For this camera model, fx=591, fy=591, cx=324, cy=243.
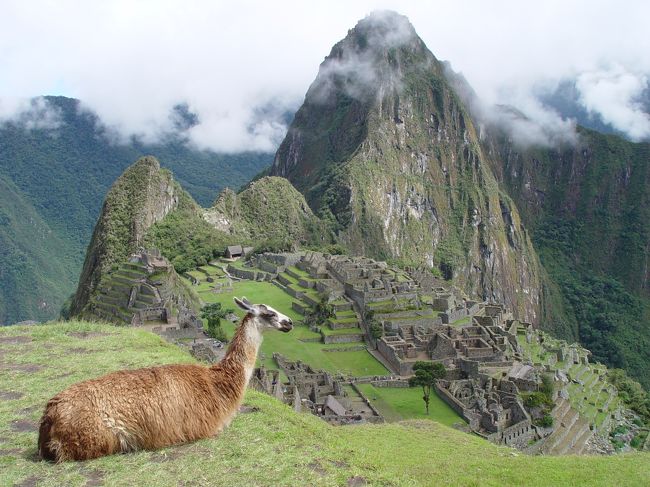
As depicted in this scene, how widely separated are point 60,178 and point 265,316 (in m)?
112

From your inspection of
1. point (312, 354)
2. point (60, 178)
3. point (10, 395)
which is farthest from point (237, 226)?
point (10, 395)

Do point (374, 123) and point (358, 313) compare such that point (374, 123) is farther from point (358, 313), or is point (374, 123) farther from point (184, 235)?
point (358, 313)

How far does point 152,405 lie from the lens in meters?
5.92

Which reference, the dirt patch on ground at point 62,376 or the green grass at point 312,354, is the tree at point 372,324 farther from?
the dirt patch on ground at point 62,376

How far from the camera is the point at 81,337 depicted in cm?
1043

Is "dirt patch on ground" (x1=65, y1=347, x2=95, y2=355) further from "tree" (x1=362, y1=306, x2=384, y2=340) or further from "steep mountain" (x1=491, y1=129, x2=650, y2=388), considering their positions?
"steep mountain" (x1=491, y1=129, x2=650, y2=388)

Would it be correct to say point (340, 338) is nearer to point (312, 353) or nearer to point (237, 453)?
point (312, 353)

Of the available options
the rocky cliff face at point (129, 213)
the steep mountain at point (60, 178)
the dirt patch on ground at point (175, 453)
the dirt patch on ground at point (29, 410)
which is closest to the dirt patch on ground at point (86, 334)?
the dirt patch on ground at point (29, 410)

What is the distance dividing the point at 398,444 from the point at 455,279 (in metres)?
107

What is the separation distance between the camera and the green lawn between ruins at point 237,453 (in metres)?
5.36

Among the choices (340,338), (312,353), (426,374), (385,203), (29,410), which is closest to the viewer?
(29,410)

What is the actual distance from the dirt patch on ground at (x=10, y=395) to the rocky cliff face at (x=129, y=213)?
50207mm

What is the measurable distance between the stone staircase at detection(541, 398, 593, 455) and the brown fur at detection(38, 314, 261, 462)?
67.9ft

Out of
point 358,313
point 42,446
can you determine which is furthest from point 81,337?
point 358,313
